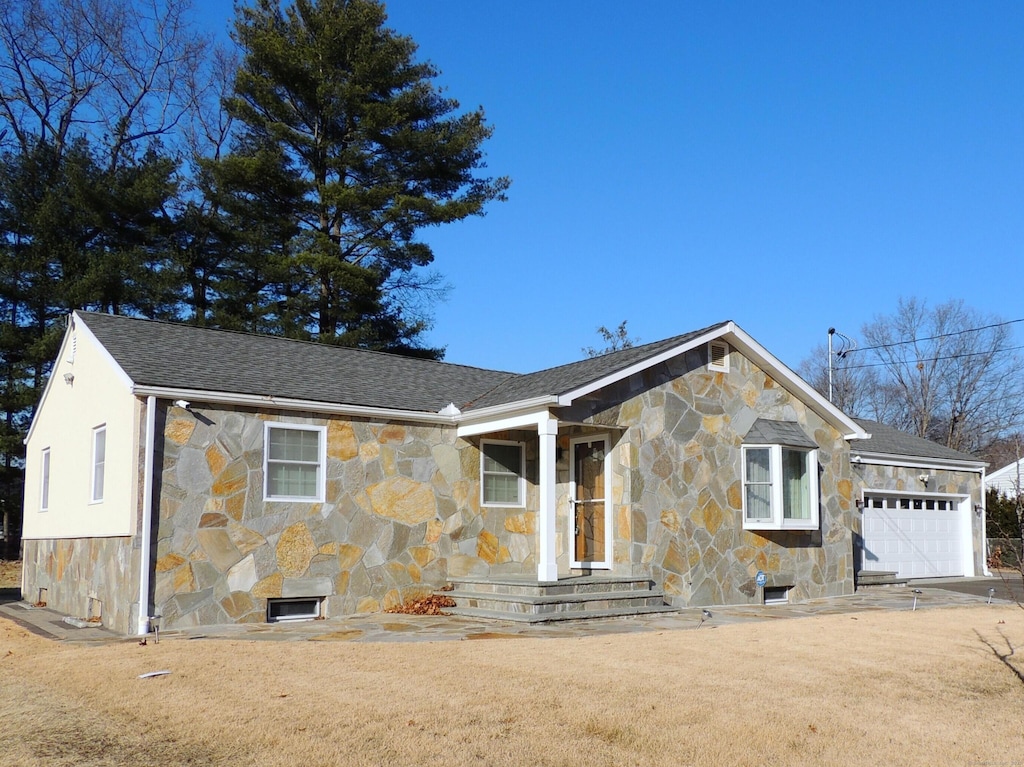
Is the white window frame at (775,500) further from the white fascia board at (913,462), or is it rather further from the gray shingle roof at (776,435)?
the white fascia board at (913,462)

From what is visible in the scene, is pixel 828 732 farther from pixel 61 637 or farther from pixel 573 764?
pixel 61 637

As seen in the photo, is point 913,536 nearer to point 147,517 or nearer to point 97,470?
A: point 147,517

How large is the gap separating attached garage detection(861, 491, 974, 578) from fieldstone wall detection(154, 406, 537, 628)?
8968 mm

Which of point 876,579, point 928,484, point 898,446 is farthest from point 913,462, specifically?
point 876,579

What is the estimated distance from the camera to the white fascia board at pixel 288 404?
39.9 ft

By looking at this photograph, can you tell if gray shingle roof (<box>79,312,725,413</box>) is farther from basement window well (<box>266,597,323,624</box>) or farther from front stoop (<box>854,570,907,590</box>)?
front stoop (<box>854,570,907,590</box>)

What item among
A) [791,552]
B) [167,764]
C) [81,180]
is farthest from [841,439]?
[81,180]

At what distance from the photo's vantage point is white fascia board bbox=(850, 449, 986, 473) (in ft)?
66.8

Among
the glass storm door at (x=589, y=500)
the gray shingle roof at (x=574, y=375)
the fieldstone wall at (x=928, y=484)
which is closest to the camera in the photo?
the gray shingle roof at (x=574, y=375)

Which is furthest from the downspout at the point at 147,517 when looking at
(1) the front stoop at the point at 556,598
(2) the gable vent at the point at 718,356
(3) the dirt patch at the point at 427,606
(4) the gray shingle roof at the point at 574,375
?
(2) the gable vent at the point at 718,356

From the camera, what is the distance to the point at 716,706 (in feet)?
23.2

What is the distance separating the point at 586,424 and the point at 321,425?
380cm

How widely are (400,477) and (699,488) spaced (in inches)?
182

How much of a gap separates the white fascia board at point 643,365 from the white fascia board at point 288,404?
7.46 ft
